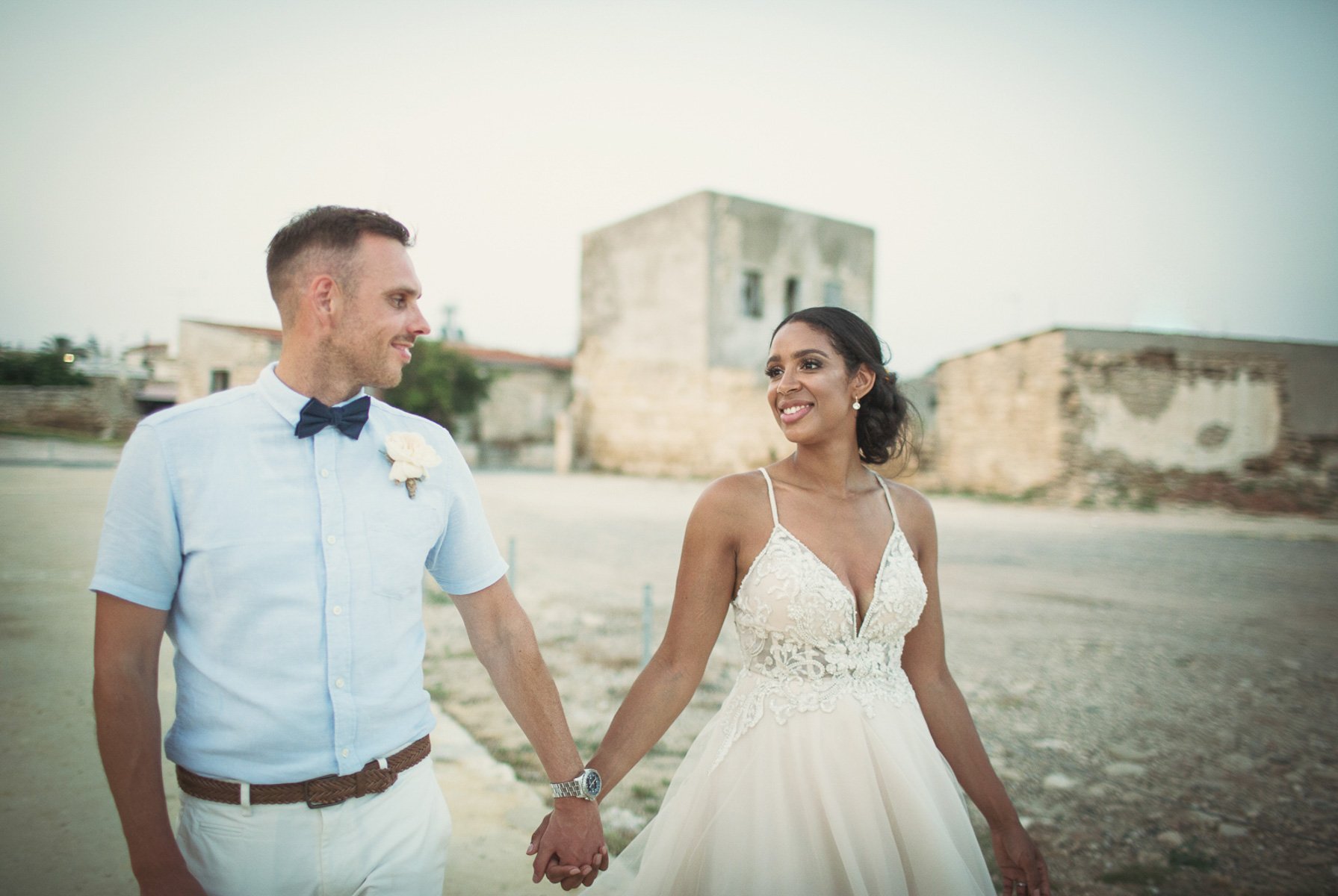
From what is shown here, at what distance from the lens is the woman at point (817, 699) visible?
2.00m

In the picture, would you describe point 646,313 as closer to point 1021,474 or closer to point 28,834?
point 1021,474

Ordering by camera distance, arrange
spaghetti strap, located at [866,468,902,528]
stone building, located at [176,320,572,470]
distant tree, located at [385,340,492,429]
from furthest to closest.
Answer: stone building, located at [176,320,572,470] < distant tree, located at [385,340,492,429] < spaghetti strap, located at [866,468,902,528]

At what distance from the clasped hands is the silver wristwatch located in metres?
0.01

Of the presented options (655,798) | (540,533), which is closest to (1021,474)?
(540,533)

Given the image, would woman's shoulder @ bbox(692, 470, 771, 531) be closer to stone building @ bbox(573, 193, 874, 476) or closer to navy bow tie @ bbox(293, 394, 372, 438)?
navy bow tie @ bbox(293, 394, 372, 438)

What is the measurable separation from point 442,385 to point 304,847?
29.9m

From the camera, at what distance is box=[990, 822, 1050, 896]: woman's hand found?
2160 millimetres

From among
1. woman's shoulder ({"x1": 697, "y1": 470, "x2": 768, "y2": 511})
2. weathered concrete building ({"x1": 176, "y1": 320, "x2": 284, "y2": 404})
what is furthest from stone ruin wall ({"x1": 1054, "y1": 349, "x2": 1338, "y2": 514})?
woman's shoulder ({"x1": 697, "y1": 470, "x2": 768, "y2": 511})

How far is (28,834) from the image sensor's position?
3.11m

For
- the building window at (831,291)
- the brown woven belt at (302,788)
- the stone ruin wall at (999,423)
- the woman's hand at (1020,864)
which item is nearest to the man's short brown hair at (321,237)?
the brown woven belt at (302,788)

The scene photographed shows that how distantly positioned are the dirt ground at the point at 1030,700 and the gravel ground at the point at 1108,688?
0.02 m

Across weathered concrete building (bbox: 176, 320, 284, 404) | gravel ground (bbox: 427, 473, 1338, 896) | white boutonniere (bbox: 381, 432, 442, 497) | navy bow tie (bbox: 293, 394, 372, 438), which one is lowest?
gravel ground (bbox: 427, 473, 1338, 896)

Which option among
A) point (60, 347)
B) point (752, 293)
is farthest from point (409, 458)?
point (752, 293)

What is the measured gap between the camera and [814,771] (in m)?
2.06
